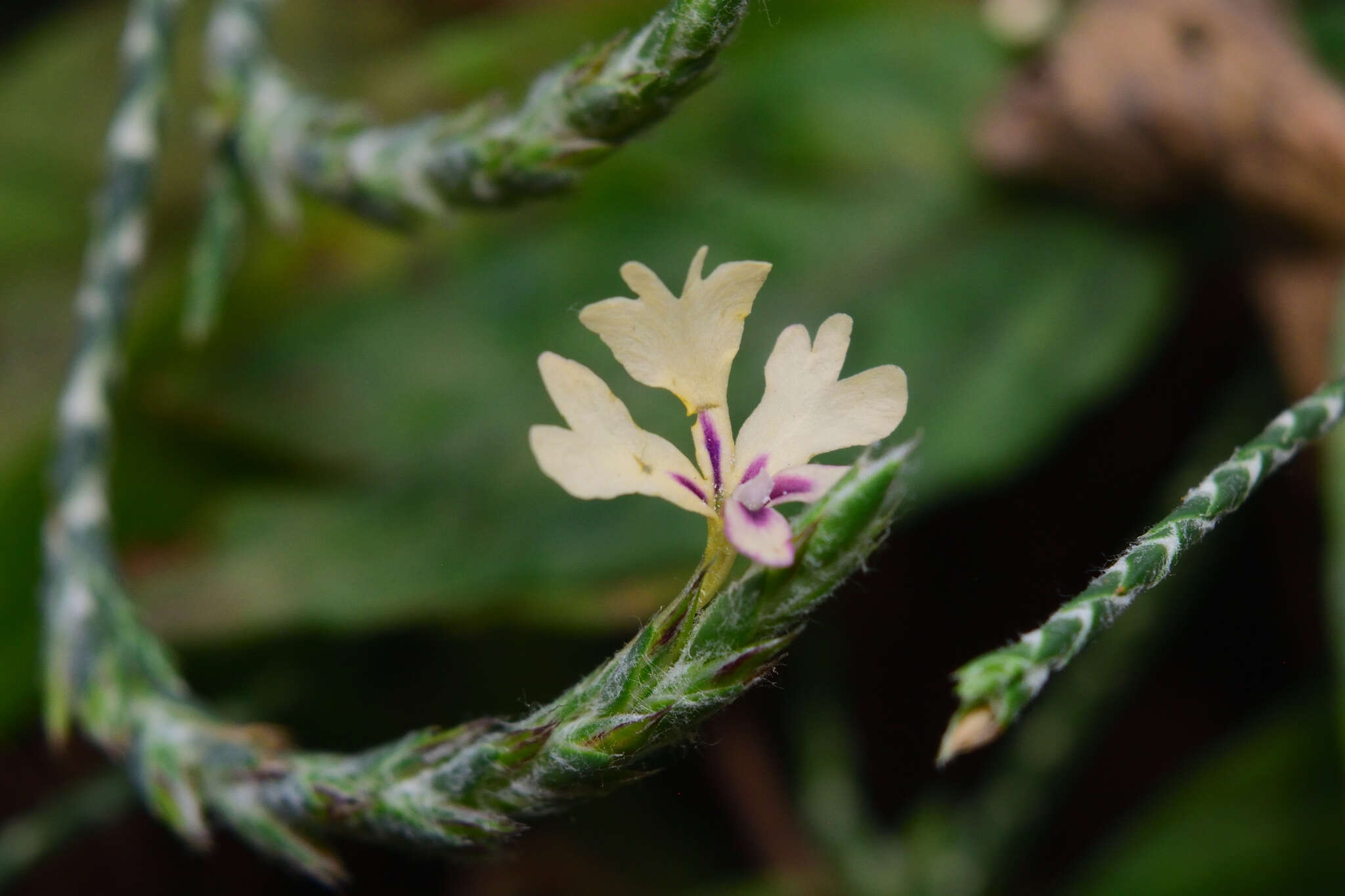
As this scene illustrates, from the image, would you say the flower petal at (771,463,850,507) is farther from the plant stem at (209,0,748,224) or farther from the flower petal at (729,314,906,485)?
the plant stem at (209,0,748,224)

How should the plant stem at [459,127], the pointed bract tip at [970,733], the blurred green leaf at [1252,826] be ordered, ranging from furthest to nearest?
the blurred green leaf at [1252,826] < the plant stem at [459,127] < the pointed bract tip at [970,733]

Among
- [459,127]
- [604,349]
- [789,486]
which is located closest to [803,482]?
[789,486]

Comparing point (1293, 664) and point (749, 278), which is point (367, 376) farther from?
point (1293, 664)

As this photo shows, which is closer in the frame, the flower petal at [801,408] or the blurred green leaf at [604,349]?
the flower petal at [801,408]

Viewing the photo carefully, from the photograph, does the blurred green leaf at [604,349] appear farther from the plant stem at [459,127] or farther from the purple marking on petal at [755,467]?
the purple marking on petal at [755,467]

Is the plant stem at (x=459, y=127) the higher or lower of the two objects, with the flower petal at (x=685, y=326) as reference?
higher

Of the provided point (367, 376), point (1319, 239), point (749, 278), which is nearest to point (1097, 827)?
point (1319, 239)

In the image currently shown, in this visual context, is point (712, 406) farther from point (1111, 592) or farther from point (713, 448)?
point (1111, 592)

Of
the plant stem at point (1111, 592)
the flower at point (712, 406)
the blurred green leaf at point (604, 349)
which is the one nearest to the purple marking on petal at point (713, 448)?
the flower at point (712, 406)
